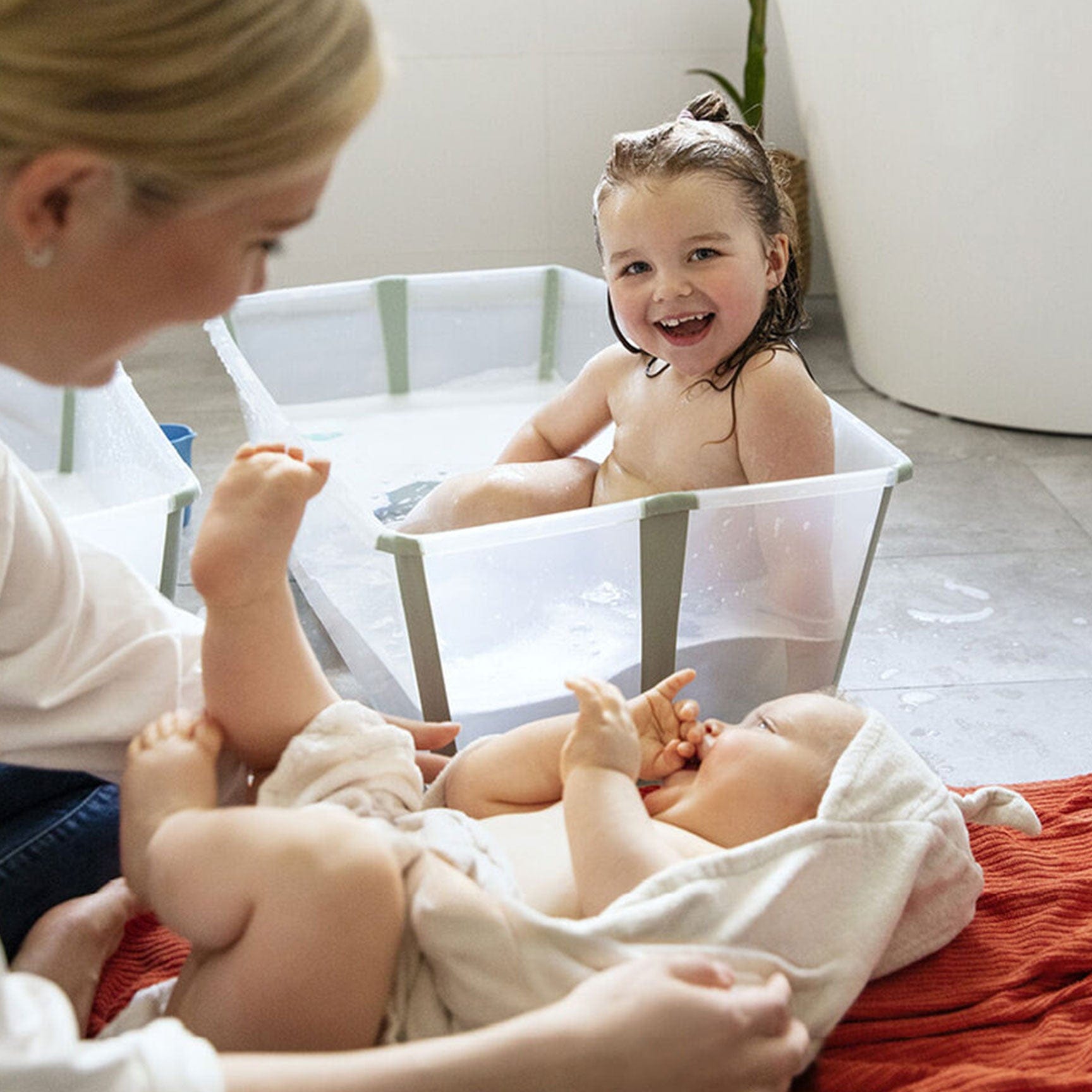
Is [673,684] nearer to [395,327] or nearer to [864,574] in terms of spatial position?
[864,574]

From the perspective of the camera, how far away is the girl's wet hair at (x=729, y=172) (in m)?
1.30

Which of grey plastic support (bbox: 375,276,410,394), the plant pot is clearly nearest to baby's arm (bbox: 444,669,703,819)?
grey plastic support (bbox: 375,276,410,394)

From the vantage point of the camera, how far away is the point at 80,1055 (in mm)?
608

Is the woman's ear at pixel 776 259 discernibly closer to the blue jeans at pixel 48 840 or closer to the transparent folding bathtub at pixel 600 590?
the transparent folding bathtub at pixel 600 590

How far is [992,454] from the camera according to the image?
2.03 m

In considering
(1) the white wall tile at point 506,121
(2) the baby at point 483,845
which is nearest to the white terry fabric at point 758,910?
(2) the baby at point 483,845

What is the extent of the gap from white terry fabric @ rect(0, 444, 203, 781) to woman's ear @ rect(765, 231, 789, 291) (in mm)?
659

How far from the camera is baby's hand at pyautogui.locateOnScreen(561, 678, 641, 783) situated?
37.0 inches

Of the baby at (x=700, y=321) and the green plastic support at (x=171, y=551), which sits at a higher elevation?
the baby at (x=700, y=321)

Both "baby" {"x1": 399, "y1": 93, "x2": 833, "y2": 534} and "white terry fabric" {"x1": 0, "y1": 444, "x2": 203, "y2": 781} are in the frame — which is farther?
"baby" {"x1": 399, "y1": 93, "x2": 833, "y2": 534}

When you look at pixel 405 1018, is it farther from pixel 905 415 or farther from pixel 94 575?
pixel 905 415

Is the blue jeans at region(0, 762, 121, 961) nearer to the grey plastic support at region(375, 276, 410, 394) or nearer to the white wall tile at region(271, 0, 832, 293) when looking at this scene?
the grey plastic support at region(375, 276, 410, 394)

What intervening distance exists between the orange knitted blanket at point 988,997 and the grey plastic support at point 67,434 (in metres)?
0.83

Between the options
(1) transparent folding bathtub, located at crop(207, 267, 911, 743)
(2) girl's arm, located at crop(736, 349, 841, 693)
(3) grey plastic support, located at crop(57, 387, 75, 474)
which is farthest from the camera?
(3) grey plastic support, located at crop(57, 387, 75, 474)
